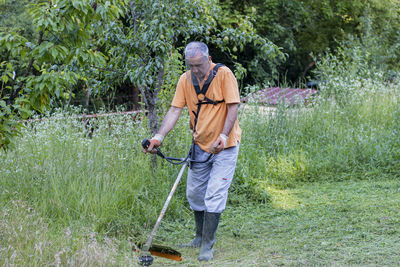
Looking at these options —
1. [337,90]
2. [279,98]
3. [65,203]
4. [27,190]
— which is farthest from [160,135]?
[337,90]

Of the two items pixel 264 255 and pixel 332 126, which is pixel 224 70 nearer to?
pixel 264 255

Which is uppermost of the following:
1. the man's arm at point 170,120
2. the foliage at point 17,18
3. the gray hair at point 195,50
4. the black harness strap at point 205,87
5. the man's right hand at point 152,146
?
the foliage at point 17,18

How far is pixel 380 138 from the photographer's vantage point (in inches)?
334

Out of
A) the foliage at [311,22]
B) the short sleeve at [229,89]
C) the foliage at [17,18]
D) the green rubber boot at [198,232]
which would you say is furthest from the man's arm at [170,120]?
the foliage at [311,22]

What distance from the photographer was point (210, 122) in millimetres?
4613

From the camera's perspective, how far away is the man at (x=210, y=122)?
447 cm

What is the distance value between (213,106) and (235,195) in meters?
2.27

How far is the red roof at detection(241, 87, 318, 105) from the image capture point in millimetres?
8867

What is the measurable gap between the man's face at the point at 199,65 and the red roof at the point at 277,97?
4202mm

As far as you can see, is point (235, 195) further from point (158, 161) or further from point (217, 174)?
point (217, 174)

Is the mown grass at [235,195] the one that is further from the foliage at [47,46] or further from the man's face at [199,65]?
the man's face at [199,65]

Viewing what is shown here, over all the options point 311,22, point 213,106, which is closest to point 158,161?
point 213,106

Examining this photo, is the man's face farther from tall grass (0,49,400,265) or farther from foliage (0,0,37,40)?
foliage (0,0,37,40)

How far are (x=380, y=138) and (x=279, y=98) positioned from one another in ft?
5.85
